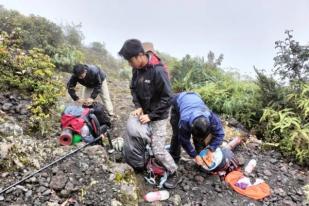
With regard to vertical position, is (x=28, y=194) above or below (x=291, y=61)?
below

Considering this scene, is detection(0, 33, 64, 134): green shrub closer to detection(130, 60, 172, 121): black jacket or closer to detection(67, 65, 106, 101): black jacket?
detection(67, 65, 106, 101): black jacket

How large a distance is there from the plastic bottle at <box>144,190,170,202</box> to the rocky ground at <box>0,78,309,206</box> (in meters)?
0.07

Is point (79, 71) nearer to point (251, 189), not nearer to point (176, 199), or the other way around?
point (176, 199)

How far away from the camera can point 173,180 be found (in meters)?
5.36


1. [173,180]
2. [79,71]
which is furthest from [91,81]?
[173,180]

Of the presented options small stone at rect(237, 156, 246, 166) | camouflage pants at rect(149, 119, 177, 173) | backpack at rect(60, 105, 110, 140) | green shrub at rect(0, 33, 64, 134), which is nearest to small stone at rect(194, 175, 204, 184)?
camouflage pants at rect(149, 119, 177, 173)

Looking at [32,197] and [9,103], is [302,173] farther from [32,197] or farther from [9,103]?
[9,103]

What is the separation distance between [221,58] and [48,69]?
6.72 m

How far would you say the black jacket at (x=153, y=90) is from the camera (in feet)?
16.4

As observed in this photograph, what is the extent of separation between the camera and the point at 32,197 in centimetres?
422

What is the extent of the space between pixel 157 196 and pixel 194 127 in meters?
1.04

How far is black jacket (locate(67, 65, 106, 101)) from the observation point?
22.5ft

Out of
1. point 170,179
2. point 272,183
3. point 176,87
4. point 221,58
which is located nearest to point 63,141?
point 170,179

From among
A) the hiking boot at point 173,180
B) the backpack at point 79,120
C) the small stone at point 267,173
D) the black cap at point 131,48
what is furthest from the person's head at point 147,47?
the small stone at point 267,173
